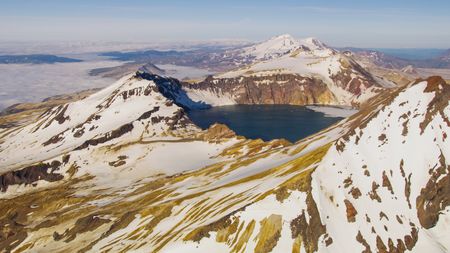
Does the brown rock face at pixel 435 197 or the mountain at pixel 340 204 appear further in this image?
the mountain at pixel 340 204

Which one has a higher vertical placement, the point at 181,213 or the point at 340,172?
the point at 340,172

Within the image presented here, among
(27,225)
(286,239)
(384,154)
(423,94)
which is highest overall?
(423,94)

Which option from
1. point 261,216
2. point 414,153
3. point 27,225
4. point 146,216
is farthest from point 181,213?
point 27,225

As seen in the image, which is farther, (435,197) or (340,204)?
(340,204)

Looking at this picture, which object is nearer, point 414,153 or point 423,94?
point 414,153

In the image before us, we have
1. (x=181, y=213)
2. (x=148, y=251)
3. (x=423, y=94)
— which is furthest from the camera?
(x=181, y=213)

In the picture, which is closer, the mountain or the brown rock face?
the brown rock face

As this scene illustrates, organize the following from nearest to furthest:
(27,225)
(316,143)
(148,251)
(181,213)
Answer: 1. (148,251)
2. (181,213)
3. (316,143)
4. (27,225)

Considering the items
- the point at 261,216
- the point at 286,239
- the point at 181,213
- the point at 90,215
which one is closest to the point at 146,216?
the point at 181,213

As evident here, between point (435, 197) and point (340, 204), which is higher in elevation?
point (435, 197)

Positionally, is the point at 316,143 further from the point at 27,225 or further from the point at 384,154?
the point at 27,225
